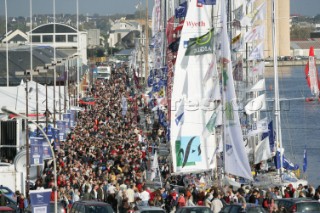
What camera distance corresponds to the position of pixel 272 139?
46.7 meters

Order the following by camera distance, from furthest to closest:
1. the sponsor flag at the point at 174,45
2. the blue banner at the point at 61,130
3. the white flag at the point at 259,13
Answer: the blue banner at the point at 61,130, the white flag at the point at 259,13, the sponsor flag at the point at 174,45

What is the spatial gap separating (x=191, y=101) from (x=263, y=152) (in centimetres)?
973

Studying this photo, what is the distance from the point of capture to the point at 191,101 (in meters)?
Answer: 34.5

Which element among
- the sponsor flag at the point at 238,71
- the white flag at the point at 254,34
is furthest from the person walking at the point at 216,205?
the sponsor flag at the point at 238,71

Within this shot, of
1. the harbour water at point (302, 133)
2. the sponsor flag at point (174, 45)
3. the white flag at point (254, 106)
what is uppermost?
the sponsor flag at point (174, 45)

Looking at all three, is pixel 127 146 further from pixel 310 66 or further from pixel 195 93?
pixel 195 93

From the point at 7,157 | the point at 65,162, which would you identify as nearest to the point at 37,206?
the point at 65,162

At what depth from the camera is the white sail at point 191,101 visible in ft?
110

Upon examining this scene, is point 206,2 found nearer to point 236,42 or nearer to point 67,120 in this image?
point 236,42

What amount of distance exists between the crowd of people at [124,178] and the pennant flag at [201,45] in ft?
11.1

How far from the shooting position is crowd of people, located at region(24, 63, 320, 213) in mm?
29812

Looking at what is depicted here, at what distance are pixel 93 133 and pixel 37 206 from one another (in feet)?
112

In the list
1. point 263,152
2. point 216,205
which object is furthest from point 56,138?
point 216,205

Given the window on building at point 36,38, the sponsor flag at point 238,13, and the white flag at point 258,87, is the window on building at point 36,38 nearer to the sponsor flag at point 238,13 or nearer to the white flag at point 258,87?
the white flag at point 258,87
